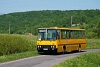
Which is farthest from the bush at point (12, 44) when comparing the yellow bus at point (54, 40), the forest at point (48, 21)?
the forest at point (48, 21)

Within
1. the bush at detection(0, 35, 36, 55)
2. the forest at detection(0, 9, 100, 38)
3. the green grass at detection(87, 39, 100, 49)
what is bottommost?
the green grass at detection(87, 39, 100, 49)

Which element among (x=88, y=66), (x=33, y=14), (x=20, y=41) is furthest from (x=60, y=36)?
(x=33, y=14)

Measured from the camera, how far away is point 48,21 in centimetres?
11544

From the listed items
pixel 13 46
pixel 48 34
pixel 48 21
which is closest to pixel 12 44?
pixel 13 46

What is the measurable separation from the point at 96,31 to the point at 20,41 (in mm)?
82156

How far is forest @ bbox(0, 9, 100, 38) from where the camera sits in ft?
372

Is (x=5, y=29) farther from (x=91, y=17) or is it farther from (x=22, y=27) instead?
(x=91, y=17)

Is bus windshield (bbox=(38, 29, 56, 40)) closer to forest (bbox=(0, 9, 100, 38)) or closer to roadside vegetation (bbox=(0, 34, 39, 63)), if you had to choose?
roadside vegetation (bbox=(0, 34, 39, 63))

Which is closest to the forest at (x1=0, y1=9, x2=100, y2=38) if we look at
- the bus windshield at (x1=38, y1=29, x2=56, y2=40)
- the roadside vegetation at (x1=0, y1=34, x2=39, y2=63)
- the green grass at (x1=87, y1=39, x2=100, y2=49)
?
the green grass at (x1=87, y1=39, x2=100, y2=49)

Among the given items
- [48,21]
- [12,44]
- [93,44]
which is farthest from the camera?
[48,21]

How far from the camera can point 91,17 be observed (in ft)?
417

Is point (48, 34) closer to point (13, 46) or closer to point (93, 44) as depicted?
point (13, 46)

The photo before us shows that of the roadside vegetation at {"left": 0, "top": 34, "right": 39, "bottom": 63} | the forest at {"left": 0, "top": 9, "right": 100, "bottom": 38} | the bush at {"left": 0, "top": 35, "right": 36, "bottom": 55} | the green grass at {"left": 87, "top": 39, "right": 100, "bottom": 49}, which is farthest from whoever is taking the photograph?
the forest at {"left": 0, "top": 9, "right": 100, "bottom": 38}

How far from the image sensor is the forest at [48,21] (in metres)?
113
